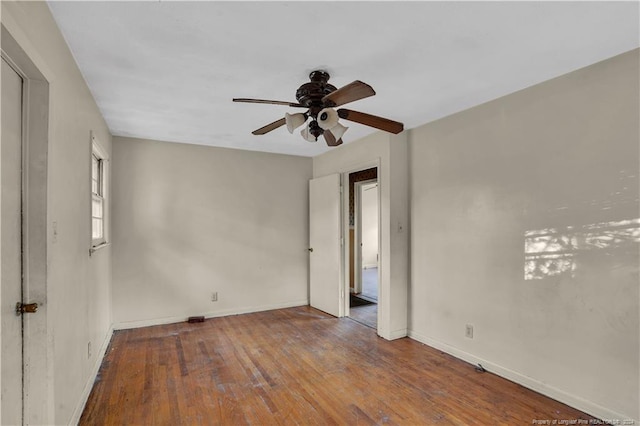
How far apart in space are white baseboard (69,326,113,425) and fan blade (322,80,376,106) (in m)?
2.51

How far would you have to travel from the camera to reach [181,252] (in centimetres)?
430

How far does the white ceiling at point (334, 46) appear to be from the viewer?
5.43ft

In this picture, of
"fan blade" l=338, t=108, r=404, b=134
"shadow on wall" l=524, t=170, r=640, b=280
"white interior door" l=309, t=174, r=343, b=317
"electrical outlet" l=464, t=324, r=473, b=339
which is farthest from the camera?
"white interior door" l=309, t=174, r=343, b=317

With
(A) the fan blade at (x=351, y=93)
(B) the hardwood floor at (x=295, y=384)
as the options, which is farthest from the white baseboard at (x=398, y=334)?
(A) the fan blade at (x=351, y=93)

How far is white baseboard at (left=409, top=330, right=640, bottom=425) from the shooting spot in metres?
2.17

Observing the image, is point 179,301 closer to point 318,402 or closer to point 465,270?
point 318,402

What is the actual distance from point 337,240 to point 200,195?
191 centimetres

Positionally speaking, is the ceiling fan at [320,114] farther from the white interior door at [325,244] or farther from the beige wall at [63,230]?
the white interior door at [325,244]

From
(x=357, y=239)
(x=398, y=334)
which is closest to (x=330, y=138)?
(x=398, y=334)

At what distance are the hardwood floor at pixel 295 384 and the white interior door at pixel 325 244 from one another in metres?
0.83

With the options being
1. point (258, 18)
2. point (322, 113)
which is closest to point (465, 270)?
point (322, 113)

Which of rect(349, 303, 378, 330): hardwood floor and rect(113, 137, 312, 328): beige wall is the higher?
rect(113, 137, 312, 328): beige wall

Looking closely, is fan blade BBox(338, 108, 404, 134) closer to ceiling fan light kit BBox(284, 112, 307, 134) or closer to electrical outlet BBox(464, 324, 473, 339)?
ceiling fan light kit BBox(284, 112, 307, 134)

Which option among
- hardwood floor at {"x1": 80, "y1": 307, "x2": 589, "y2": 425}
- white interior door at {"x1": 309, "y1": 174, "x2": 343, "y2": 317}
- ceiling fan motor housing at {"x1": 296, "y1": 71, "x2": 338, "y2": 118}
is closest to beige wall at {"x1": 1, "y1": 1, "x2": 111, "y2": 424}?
hardwood floor at {"x1": 80, "y1": 307, "x2": 589, "y2": 425}
